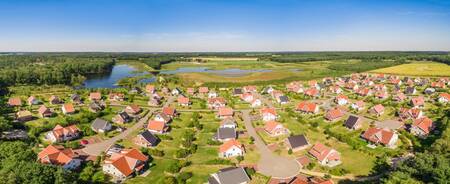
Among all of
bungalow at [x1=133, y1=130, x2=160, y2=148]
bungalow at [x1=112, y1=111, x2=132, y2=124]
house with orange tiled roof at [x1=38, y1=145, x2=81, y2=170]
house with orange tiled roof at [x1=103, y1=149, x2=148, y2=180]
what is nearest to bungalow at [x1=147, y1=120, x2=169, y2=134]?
bungalow at [x1=133, y1=130, x2=160, y2=148]

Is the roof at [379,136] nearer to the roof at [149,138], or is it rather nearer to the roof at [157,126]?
the roof at [149,138]

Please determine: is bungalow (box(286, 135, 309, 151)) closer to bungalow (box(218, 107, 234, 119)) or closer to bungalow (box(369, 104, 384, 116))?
bungalow (box(218, 107, 234, 119))

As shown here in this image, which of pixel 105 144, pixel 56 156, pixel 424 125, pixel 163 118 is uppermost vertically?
pixel 424 125

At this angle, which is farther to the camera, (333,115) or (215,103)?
(215,103)

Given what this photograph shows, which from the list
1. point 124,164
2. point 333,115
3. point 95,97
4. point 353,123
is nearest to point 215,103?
point 333,115

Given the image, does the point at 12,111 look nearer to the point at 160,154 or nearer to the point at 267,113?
the point at 160,154

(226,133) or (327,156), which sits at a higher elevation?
(226,133)

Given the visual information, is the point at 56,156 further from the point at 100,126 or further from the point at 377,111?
the point at 377,111
